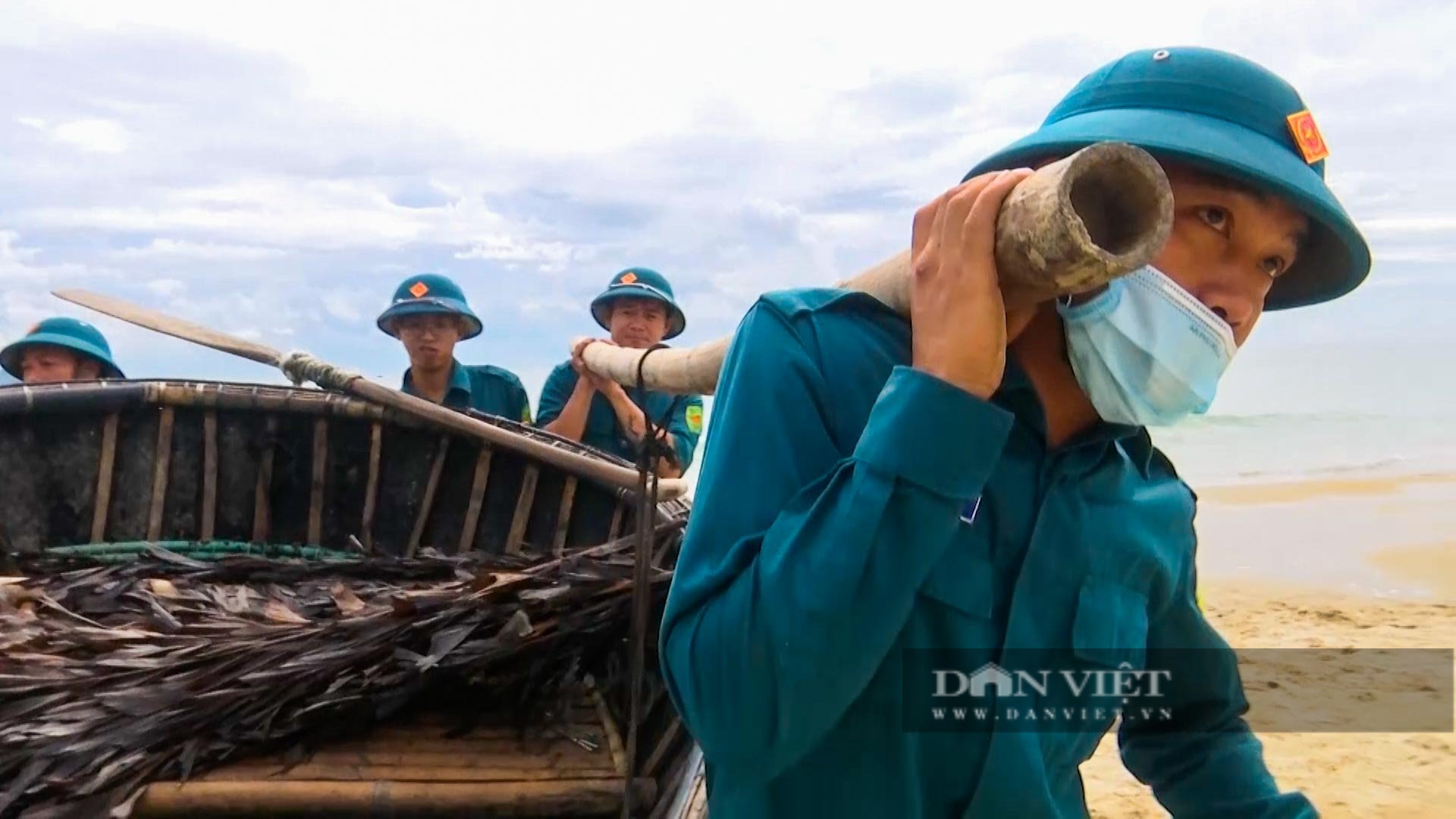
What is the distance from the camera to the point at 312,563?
11.4 feet

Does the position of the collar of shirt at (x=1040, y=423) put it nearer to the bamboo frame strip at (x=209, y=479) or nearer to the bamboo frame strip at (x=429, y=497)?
the bamboo frame strip at (x=429, y=497)

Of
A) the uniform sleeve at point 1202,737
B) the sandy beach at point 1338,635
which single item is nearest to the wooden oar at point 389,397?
the uniform sleeve at point 1202,737

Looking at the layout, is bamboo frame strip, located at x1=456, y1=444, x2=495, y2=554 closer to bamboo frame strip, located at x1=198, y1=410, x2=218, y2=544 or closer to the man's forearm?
the man's forearm

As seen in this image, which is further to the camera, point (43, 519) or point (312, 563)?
point (43, 519)

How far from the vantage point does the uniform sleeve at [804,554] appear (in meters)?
0.81

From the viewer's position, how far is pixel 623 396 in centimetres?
465

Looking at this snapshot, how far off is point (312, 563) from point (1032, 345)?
299 cm

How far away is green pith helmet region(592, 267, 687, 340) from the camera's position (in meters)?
5.05

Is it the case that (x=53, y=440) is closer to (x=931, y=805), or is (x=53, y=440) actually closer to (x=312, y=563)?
(x=312, y=563)

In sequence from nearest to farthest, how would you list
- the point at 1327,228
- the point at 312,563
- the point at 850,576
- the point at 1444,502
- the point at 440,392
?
the point at 850,576, the point at 1327,228, the point at 312,563, the point at 440,392, the point at 1444,502

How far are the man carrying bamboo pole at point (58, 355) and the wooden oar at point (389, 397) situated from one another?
169 mm

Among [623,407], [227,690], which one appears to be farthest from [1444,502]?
[227,690]

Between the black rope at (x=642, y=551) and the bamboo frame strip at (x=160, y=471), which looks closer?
the black rope at (x=642, y=551)

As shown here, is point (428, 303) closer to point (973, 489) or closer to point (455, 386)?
point (455, 386)
